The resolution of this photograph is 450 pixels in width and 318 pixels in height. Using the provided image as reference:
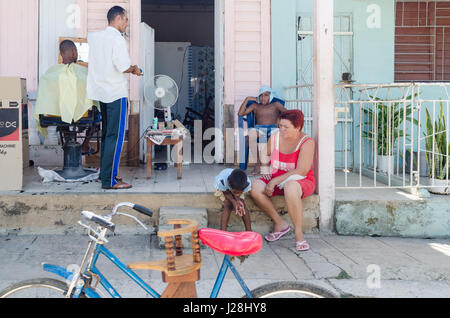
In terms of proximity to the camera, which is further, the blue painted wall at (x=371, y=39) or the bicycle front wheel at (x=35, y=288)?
the blue painted wall at (x=371, y=39)

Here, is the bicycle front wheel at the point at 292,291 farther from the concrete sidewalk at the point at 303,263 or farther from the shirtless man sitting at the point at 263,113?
the shirtless man sitting at the point at 263,113

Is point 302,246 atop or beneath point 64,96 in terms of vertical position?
beneath

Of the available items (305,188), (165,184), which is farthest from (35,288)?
(165,184)

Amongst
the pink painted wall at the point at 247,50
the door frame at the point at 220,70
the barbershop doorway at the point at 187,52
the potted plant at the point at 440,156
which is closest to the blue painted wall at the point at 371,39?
the pink painted wall at the point at 247,50

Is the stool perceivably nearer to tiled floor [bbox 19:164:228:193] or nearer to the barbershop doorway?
tiled floor [bbox 19:164:228:193]

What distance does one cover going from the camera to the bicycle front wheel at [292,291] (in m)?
2.28

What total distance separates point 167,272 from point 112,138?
9.99ft

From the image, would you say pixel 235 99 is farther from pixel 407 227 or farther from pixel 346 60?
pixel 407 227

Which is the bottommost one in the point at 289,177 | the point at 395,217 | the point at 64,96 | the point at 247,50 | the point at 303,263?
the point at 303,263

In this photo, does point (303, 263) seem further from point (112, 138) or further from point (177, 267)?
point (112, 138)

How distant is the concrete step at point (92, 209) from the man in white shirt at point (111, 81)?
308mm

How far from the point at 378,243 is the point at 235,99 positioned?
3.05 m

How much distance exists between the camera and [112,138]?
5.20 m

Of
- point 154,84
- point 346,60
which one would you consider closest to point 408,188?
point 346,60
